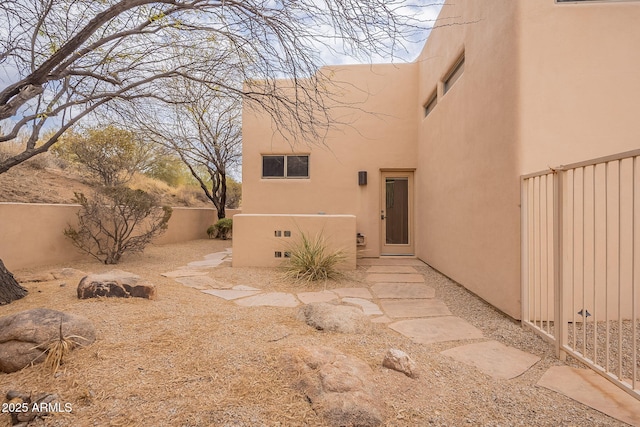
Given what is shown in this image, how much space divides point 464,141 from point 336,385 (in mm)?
3706

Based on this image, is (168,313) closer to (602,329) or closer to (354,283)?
(354,283)

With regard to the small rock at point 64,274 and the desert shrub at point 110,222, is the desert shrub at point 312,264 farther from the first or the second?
the desert shrub at point 110,222

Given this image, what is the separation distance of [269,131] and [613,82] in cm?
613

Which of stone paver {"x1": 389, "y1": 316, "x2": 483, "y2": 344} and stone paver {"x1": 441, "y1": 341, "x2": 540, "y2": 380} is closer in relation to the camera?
stone paver {"x1": 441, "y1": 341, "x2": 540, "y2": 380}

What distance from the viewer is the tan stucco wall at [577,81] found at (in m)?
2.78

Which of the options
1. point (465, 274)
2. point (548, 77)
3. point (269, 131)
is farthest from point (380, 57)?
point (269, 131)

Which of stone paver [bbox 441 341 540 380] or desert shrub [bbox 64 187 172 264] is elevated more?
desert shrub [bbox 64 187 172 264]

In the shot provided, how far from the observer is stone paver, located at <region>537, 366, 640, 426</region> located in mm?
1598

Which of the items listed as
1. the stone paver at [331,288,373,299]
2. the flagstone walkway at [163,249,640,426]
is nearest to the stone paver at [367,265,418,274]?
the flagstone walkway at [163,249,640,426]

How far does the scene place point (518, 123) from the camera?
2.87 m

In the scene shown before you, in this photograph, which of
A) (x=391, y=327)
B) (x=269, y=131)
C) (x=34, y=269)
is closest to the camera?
(x=391, y=327)

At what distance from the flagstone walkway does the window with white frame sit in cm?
278

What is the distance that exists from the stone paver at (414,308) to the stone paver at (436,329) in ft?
0.51

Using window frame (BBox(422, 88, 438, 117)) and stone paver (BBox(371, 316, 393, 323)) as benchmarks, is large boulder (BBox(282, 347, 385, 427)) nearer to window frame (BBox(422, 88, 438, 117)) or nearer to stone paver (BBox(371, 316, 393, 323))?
stone paver (BBox(371, 316, 393, 323))
